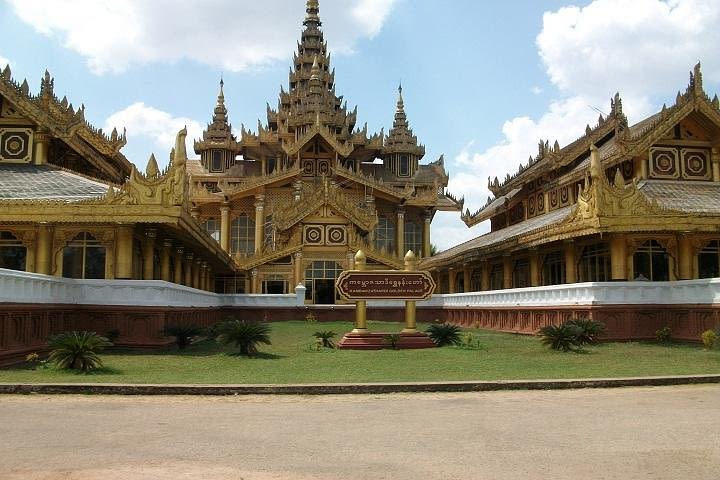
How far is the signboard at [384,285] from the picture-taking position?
61.1ft

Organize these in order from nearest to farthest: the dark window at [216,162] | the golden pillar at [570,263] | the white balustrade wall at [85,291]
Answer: the white balustrade wall at [85,291]
the golden pillar at [570,263]
the dark window at [216,162]

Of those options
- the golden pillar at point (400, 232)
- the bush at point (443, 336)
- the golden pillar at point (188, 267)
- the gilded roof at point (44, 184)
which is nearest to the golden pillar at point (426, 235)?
the golden pillar at point (400, 232)

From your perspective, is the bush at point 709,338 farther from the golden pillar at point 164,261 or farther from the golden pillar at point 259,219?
the golden pillar at point 259,219

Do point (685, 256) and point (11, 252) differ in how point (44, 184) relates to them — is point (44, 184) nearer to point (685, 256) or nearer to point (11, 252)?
point (11, 252)

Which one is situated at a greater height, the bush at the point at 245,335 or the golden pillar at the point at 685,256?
the golden pillar at the point at 685,256

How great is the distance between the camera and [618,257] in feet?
63.5

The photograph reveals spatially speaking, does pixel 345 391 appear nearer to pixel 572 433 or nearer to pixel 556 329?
pixel 572 433

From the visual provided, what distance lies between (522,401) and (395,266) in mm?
26522

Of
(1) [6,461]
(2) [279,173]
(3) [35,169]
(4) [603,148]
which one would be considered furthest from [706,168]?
(2) [279,173]

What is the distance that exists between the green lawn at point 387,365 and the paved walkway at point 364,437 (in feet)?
5.52

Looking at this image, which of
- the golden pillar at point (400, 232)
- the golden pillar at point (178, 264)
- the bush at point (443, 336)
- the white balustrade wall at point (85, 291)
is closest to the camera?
the white balustrade wall at point (85, 291)

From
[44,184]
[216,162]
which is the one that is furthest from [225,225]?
[44,184]

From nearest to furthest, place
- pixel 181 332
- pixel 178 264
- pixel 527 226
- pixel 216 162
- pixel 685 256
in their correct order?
pixel 181 332 < pixel 685 256 < pixel 178 264 < pixel 527 226 < pixel 216 162

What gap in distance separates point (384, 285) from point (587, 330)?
5272 mm
